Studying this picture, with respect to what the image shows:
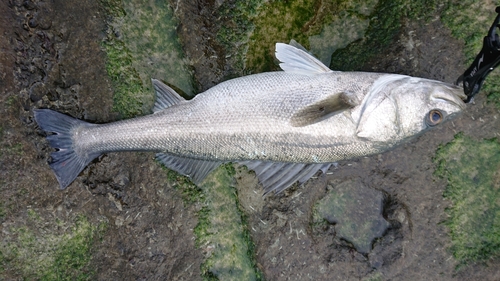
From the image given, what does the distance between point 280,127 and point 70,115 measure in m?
2.18

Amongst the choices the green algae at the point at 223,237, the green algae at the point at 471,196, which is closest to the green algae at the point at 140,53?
the green algae at the point at 223,237

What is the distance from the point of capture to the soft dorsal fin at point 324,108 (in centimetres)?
331

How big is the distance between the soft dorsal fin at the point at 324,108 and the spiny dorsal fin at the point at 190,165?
0.92 metres

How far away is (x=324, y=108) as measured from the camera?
3.33 metres

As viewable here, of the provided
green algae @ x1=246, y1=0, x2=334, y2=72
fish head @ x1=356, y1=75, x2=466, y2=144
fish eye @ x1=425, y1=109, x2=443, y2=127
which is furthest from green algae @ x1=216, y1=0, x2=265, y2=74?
fish eye @ x1=425, y1=109, x2=443, y2=127

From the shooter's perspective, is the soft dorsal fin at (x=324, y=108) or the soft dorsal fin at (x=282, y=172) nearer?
the soft dorsal fin at (x=324, y=108)

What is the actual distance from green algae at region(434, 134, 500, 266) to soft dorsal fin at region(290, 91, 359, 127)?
4.56 ft

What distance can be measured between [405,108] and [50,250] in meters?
3.73

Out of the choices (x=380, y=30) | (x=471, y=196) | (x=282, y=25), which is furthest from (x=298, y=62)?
(x=471, y=196)

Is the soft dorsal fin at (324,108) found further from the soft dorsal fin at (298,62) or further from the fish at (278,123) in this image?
the soft dorsal fin at (298,62)

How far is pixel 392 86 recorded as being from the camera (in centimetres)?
335

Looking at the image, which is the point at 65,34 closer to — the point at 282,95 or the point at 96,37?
the point at 96,37

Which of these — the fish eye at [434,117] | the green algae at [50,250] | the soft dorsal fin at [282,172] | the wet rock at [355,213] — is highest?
the fish eye at [434,117]

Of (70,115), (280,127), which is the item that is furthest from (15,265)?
(280,127)
